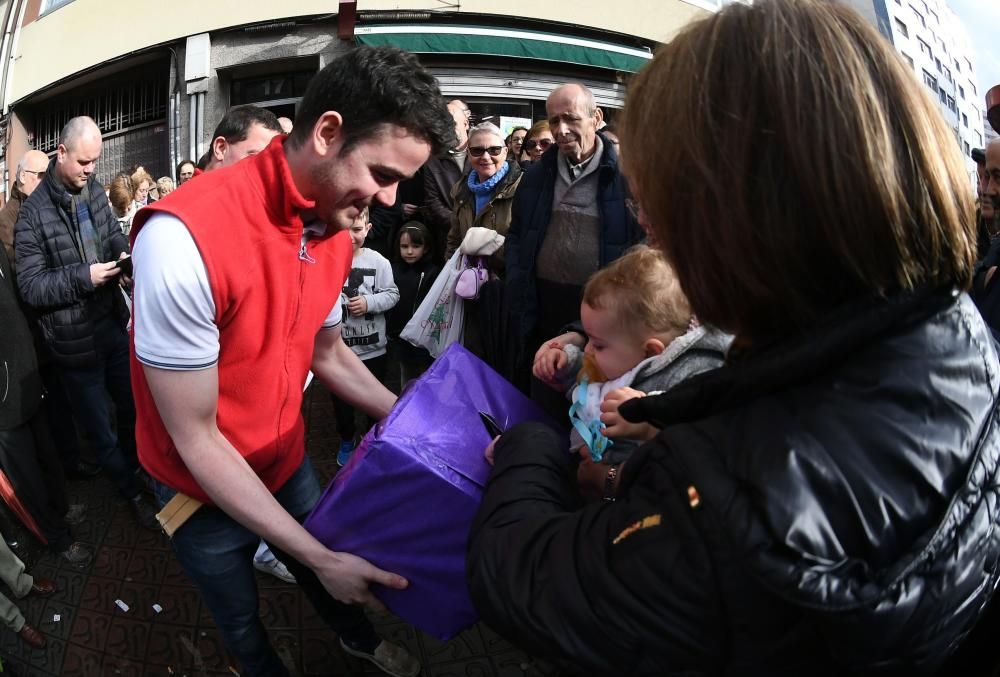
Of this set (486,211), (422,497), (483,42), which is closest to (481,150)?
(486,211)

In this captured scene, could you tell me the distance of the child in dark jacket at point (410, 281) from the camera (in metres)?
4.38

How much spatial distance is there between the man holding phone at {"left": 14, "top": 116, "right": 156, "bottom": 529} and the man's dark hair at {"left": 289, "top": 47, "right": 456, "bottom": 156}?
258 cm

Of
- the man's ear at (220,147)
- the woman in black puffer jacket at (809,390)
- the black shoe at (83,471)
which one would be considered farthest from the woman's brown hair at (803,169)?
the black shoe at (83,471)

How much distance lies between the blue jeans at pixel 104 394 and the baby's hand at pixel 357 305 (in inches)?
53.9

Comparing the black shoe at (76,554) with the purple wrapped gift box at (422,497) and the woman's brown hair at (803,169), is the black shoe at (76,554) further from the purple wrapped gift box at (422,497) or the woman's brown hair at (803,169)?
the woman's brown hair at (803,169)

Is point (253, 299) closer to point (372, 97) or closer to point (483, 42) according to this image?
point (372, 97)

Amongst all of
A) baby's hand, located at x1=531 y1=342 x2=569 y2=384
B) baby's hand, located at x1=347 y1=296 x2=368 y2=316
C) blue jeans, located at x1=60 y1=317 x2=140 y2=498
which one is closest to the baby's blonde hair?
baby's hand, located at x1=531 y1=342 x2=569 y2=384

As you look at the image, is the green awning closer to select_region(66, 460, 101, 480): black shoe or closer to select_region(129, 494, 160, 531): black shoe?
select_region(66, 460, 101, 480): black shoe

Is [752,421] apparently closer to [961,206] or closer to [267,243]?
[961,206]

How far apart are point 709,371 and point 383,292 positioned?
3.45 meters

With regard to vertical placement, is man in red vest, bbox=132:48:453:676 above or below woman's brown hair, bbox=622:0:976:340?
below

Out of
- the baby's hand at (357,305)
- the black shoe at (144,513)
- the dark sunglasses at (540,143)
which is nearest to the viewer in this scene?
the black shoe at (144,513)

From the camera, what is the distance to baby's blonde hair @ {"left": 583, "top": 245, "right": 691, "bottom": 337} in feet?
5.34

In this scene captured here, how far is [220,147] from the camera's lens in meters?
3.26
